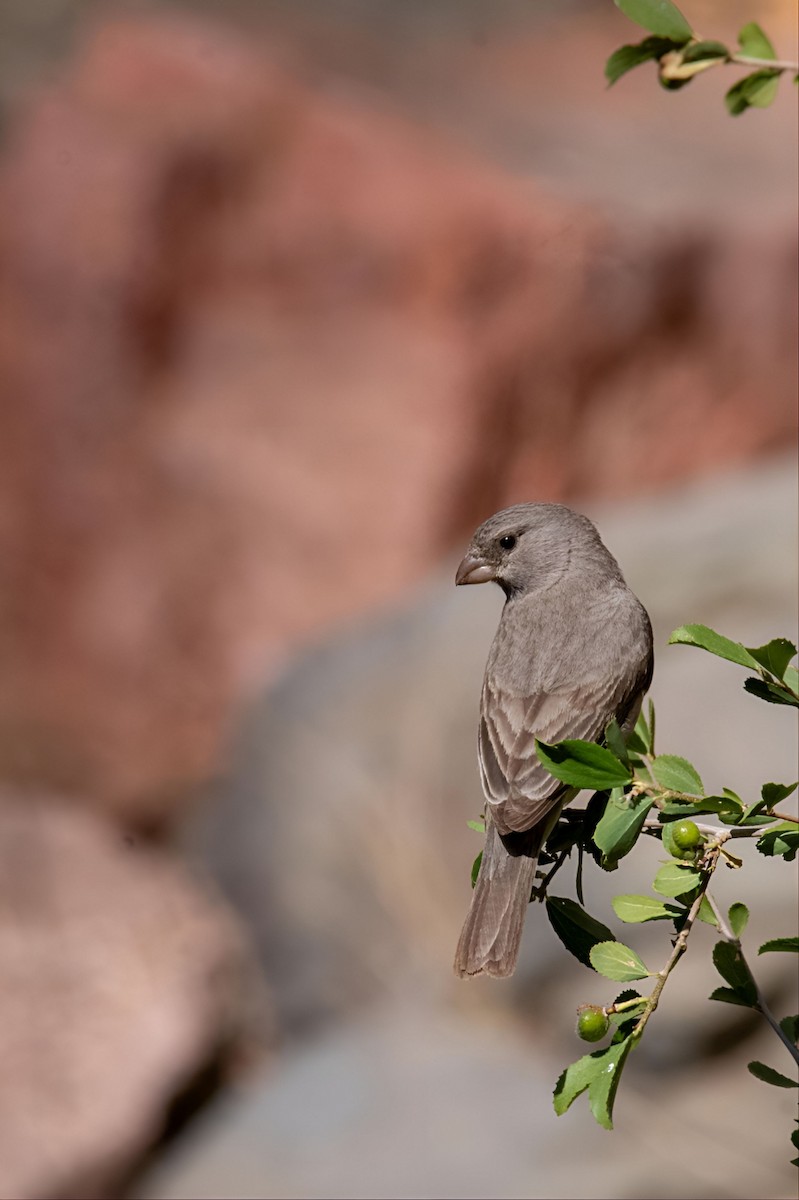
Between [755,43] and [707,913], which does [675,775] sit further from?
[755,43]

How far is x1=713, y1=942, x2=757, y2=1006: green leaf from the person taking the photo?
185 centimetres

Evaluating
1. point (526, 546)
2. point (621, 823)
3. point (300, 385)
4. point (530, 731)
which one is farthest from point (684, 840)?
point (300, 385)

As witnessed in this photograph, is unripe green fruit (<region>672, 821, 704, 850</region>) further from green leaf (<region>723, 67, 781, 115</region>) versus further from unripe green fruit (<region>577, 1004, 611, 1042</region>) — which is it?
green leaf (<region>723, 67, 781, 115</region>)

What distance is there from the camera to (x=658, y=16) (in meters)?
1.69

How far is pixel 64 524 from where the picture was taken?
7367 millimetres

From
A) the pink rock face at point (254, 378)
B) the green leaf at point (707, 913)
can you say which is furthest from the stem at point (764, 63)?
the pink rock face at point (254, 378)

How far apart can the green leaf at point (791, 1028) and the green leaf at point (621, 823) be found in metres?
Answer: 0.37

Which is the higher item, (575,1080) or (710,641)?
(710,641)

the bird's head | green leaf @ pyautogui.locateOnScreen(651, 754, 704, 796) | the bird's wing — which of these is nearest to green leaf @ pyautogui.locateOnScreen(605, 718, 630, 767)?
green leaf @ pyautogui.locateOnScreen(651, 754, 704, 796)

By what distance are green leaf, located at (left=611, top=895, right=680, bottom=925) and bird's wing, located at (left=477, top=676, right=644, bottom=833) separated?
429mm

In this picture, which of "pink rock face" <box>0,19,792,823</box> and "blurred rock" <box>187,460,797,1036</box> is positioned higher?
"pink rock face" <box>0,19,792,823</box>

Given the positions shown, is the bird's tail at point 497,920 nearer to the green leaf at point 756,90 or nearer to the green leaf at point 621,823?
the green leaf at point 621,823

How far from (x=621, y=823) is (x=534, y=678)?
0.72 meters

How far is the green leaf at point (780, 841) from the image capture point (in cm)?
181
